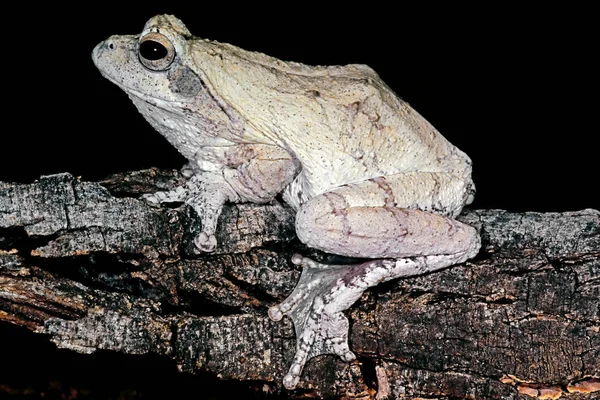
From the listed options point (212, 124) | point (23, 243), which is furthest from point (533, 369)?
point (23, 243)

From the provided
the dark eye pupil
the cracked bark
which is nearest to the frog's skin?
the dark eye pupil

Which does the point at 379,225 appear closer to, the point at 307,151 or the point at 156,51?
the point at 307,151

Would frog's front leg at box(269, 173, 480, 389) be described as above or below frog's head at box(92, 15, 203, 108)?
below

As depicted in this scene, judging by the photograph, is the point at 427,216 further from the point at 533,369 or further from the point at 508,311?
the point at 533,369

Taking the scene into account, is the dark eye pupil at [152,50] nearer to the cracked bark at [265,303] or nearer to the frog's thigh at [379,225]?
the cracked bark at [265,303]

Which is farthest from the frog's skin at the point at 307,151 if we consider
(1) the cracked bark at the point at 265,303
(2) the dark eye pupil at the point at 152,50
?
(1) the cracked bark at the point at 265,303

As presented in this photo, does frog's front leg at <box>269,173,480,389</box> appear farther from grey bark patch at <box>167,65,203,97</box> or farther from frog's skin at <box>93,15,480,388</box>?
grey bark patch at <box>167,65,203,97</box>
